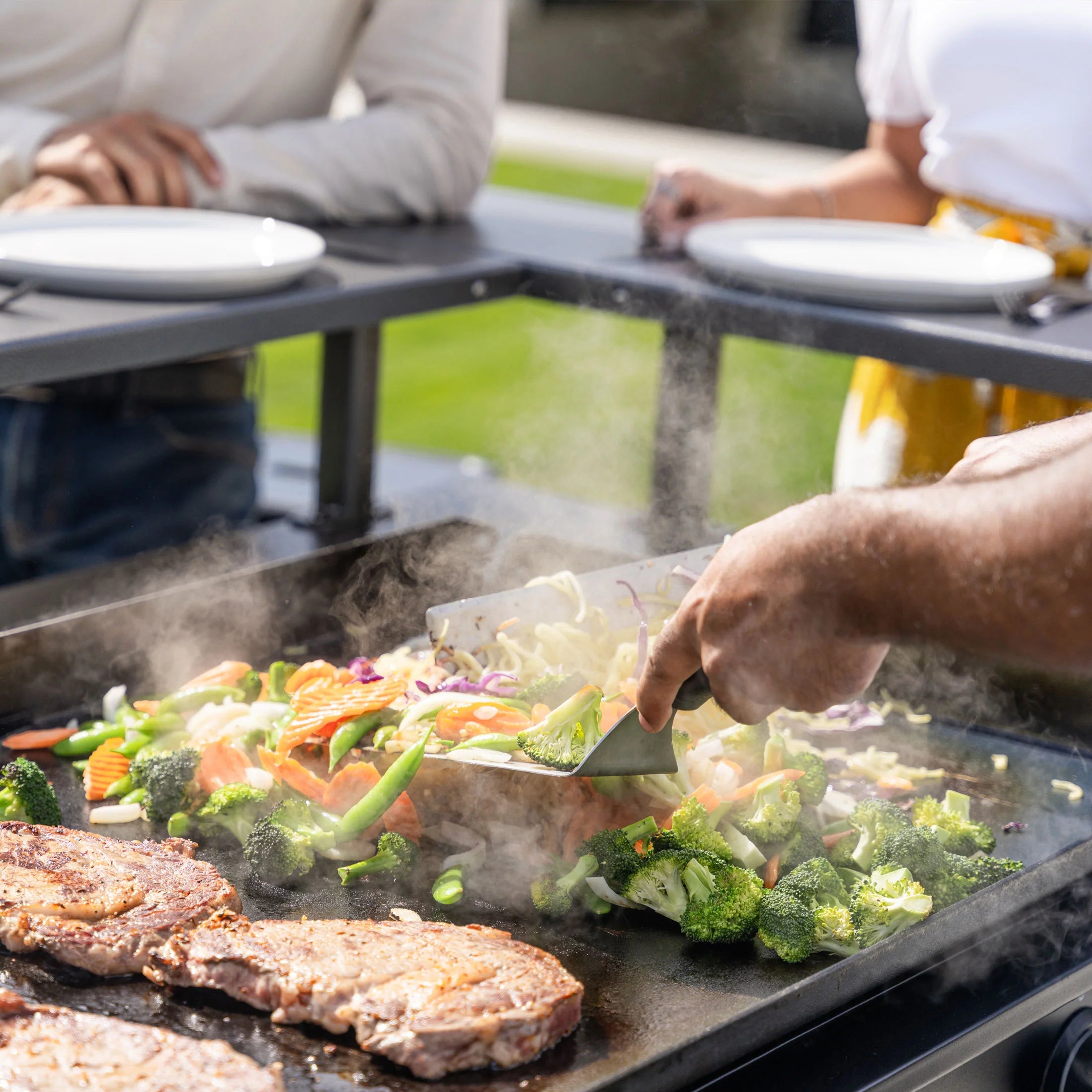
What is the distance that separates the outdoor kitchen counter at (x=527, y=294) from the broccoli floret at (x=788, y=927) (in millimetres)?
1229

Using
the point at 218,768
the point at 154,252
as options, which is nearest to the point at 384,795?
the point at 218,768

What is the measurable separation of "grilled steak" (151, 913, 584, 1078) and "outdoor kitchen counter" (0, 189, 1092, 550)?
40.1 inches

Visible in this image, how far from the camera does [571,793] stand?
2137mm

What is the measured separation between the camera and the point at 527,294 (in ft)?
10.8

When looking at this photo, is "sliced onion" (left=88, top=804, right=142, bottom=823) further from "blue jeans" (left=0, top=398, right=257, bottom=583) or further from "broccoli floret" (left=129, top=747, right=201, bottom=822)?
"blue jeans" (left=0, top=398, right=257, bottom=583)

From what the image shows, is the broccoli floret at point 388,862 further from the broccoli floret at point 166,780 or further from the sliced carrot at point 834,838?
the sliced carrot at point 834,838

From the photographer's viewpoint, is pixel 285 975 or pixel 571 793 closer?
pixel 285 975

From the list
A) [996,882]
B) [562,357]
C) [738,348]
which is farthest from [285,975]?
[562,357]

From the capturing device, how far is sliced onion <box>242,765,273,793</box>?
222 centimetres

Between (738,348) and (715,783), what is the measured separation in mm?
8152

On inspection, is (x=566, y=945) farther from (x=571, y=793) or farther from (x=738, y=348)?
(x=738, y=348)

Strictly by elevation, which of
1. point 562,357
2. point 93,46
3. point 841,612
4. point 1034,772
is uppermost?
point 93,46

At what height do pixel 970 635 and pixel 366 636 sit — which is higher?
pixel 970 635

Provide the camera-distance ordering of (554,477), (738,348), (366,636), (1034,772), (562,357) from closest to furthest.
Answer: (1034,772), (366,636), (554,477), (738,348), (562,357)
